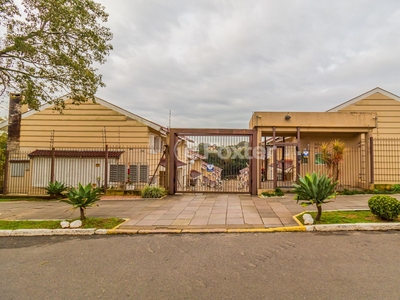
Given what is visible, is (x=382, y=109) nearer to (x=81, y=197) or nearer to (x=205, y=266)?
(x=205, y=266)

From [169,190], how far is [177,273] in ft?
28.3

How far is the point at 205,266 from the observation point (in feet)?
13.8

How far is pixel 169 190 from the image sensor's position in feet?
41.0

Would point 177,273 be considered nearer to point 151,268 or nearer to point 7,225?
point 151,268

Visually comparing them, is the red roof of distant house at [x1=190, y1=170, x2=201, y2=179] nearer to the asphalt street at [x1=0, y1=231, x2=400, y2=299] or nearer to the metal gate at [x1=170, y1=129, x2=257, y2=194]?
the metal gate at [x1=170, y1=129, x2=257, y2=194]

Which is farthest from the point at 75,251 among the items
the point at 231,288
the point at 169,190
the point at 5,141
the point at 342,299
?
the point at 5,141

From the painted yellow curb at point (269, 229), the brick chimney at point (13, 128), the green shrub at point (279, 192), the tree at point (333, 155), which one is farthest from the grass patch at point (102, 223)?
the brick chimney at point (13, 128)

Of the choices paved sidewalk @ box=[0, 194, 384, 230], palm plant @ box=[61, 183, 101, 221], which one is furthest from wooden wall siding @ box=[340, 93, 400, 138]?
palm plant @ box=[61, 183, 101, 221]

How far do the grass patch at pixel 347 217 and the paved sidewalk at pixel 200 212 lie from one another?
65 cm

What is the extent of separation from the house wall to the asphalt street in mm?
9163

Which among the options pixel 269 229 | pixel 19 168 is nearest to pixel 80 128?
pixel 19 168

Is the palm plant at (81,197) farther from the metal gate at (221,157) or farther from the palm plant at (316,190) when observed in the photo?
the metal gate at (221,157)

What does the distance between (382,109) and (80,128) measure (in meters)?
17.3

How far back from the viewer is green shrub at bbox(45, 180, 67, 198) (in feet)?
40.5
